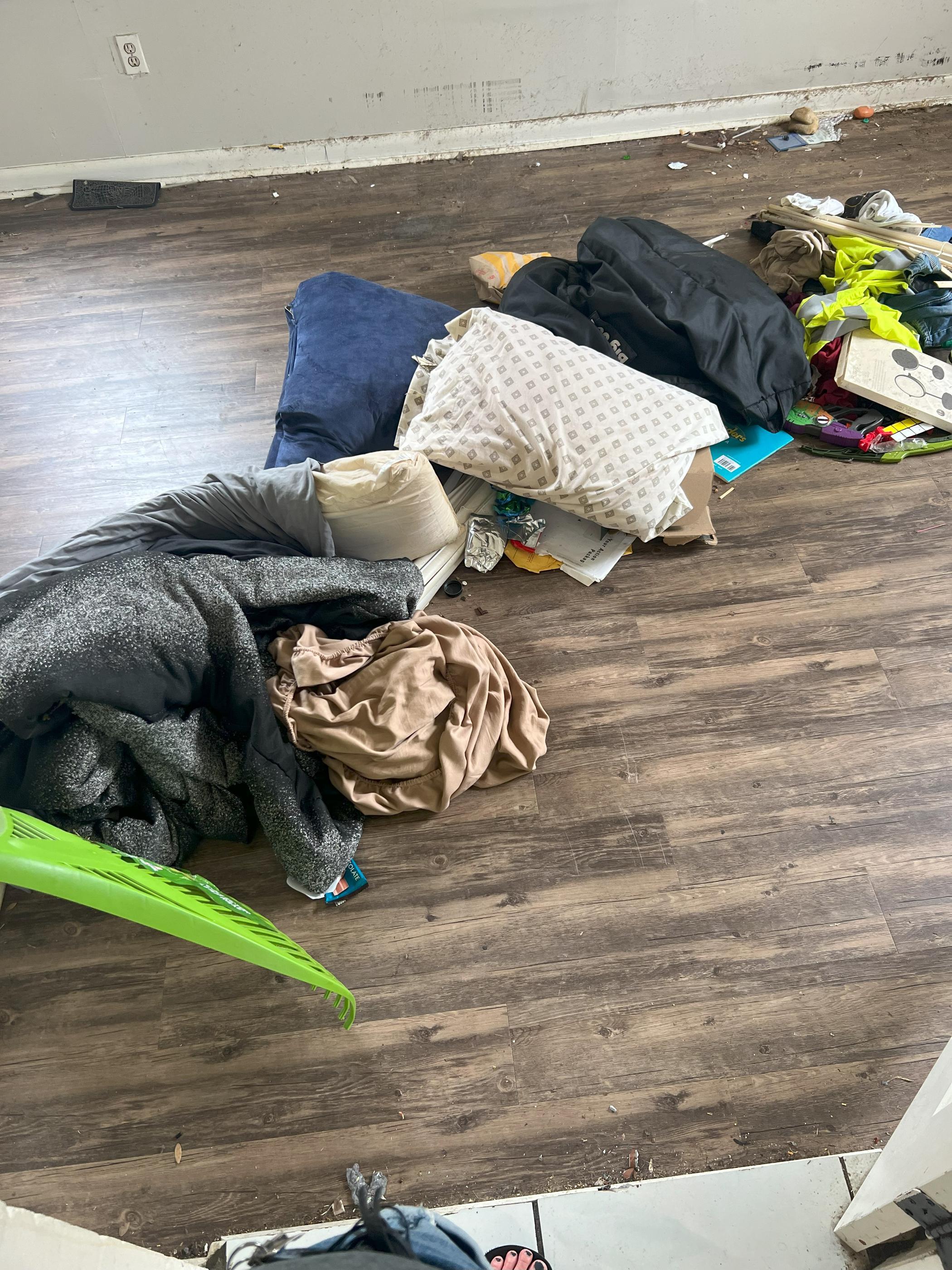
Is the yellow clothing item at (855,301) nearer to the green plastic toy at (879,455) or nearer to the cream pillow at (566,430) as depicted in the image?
the green plastic toy at (879,455)

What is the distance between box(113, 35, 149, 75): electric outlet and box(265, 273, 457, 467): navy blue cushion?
1.05 meters

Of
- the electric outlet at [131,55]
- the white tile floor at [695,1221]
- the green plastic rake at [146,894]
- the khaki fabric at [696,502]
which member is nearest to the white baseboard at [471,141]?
the electric outlet at [131,55]

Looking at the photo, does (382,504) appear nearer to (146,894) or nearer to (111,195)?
(146,894)

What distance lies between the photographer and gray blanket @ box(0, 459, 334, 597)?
160cm

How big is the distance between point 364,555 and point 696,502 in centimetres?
70

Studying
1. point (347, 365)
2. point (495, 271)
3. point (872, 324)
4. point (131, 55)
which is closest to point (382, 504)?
point (347, 365)

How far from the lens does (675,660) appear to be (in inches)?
68.3

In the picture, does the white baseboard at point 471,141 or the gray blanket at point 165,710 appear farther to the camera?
the white baseboard at point 471,141

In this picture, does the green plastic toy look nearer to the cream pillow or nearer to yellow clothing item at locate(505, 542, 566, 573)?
the cream pillow

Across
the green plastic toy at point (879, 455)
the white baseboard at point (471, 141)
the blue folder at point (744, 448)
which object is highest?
the white baseboard at point (471, 141)

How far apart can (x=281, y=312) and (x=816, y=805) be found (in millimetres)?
1897

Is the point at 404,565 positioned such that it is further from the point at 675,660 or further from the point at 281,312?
the point at 281,312

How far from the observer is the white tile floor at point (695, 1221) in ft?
3.84

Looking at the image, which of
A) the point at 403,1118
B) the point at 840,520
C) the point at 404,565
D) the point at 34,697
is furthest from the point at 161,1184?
the point at 840,520
